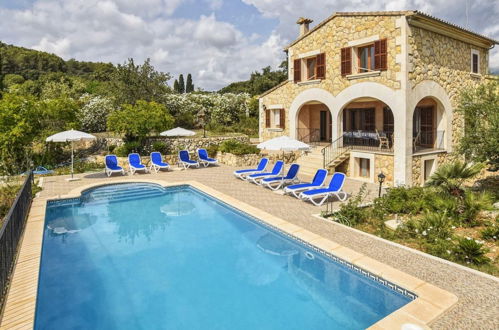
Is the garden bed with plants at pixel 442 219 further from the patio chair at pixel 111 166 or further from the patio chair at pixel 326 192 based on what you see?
the patio chair at pixel 111 166

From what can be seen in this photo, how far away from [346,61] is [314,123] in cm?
608

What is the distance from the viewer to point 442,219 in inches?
327

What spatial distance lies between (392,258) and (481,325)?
2277mm

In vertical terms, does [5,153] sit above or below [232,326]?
above

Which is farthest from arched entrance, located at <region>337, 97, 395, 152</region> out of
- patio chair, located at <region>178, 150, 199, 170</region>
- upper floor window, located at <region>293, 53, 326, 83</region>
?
patio chair, located at <region>178, 150, 199, 170</region>

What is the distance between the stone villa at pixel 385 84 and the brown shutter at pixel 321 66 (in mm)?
51

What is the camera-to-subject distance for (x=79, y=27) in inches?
699

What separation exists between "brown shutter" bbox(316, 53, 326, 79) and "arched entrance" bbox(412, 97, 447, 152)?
519 centimetres

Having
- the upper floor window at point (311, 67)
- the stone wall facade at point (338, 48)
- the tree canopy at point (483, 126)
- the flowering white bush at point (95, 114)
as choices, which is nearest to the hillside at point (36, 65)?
the flowering white bush at point (95, 114)

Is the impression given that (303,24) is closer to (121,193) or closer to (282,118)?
(282,118)

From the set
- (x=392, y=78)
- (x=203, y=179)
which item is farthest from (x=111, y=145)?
(x=392, y=78)

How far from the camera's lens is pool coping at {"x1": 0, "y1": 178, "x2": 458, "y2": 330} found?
190 inches

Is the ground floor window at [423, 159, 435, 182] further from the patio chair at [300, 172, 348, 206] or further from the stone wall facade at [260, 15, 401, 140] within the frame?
the patio chair at [300, 172, 348, 206]

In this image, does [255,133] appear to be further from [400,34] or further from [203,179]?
[400,34]
